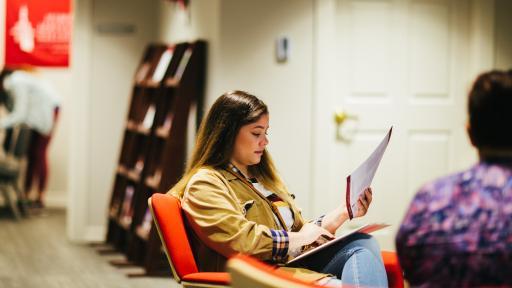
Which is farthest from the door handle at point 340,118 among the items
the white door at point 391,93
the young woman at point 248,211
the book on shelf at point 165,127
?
the young woman at point 248,211

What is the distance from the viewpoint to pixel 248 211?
287cm

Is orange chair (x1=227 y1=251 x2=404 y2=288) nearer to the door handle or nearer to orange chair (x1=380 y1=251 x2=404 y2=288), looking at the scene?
orange chair (x1=380 y1=251 x2=404 y2=288)

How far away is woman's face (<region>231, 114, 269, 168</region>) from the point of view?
2.90 m

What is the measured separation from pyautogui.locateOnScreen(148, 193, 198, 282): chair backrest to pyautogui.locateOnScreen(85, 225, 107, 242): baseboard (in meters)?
4.23

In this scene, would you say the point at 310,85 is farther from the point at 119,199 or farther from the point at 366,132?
the point at 119,199

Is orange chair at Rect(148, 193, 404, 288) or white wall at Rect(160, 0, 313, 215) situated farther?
white wall at Rect(160, 0, 313, 215)

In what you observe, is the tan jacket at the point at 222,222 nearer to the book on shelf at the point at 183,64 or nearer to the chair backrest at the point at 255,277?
the chair backrest at the point at 255,277

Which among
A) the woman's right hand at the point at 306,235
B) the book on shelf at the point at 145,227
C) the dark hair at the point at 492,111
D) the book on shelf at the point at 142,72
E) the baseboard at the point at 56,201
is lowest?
the baseboard at the point at 56,201

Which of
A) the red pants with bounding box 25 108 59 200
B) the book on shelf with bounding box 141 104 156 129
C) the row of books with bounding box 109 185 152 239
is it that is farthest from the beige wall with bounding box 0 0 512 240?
the red pants with bounding box 25 108 59 200

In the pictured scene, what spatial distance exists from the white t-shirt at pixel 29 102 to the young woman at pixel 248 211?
5.70 meters

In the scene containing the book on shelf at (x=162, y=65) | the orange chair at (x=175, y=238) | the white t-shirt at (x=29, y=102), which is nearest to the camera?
the orange chair at (x=175, y=238)

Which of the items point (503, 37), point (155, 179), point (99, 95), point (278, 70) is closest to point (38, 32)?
point (99, 95)

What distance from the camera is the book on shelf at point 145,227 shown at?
5715 millimetres

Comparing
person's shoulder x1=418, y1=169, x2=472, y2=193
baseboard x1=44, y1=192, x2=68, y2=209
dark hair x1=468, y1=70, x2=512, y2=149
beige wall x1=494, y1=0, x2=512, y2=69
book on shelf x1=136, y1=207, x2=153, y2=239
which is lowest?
baseboard x1=44, y1=192, x2=68, y2=209
